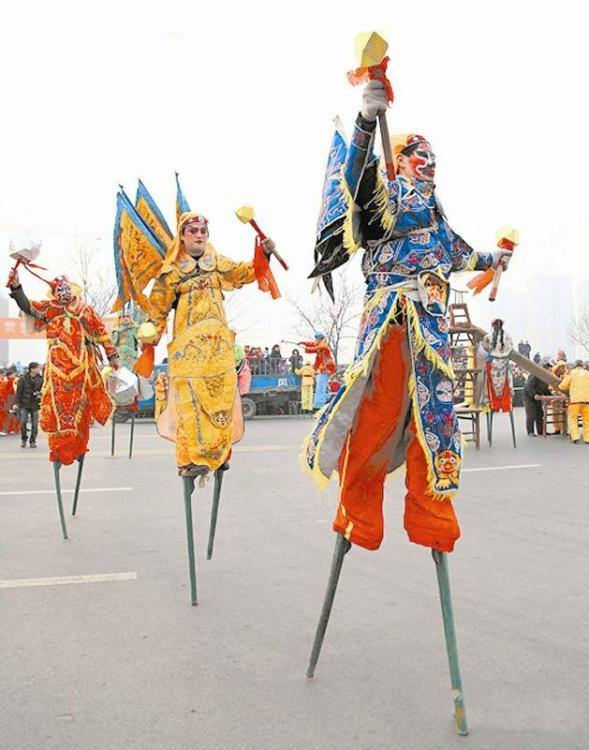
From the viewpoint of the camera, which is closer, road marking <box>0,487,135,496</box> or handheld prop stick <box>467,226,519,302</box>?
handheld prop stick <box>467,226,519,302</box>

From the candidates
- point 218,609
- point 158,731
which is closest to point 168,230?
point 218,609

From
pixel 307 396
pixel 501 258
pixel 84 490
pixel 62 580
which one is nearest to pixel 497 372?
pixel 84 490

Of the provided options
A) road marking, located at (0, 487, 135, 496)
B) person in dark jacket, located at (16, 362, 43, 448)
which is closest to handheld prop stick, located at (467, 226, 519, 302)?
road marking, located at (0, 487, 135, 496)

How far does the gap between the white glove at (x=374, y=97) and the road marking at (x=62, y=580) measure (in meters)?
3.23

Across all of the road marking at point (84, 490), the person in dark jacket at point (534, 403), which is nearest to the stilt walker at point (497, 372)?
the person in dark jacket at point (534, 403)

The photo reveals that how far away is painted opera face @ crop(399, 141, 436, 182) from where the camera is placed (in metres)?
3.00

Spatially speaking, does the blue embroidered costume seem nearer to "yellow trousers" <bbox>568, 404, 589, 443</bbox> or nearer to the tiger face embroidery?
the tiger face embroidery

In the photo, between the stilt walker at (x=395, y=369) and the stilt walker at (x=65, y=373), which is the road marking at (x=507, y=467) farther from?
the stilt walker at (x=395, y=369)

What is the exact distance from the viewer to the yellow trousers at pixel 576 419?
1415 cm

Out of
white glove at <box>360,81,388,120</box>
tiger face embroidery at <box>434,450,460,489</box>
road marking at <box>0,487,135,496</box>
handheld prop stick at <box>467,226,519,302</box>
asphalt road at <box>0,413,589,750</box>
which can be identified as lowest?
asphalt road at <box>0,413,589,750</box>

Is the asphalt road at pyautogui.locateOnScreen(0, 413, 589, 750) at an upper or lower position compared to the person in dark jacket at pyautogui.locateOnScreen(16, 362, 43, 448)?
lower

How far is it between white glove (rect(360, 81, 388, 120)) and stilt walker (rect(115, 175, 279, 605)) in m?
1.92

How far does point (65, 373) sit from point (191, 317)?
6.08 ft

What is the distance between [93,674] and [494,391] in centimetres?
1145
